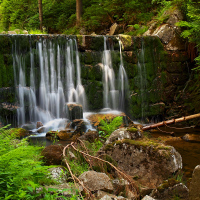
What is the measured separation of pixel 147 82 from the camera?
13117mm

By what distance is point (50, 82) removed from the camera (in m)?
12.0

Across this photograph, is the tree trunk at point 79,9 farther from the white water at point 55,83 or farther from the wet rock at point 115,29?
the white water at point 55,83

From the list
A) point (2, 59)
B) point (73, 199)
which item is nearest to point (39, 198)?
point (73, 199)

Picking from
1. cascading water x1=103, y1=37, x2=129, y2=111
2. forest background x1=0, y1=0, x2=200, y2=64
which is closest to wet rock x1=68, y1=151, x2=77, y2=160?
cascading water x1=103, y1=37, x2=129, y2=111

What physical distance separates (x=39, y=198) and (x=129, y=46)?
11.0 m

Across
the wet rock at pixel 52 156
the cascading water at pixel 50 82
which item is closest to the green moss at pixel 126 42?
the cascading water at pixel 50 82

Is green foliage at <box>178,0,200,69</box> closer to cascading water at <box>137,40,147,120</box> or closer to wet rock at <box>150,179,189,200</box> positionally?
cascading water at <box>137,40,147,120</box>

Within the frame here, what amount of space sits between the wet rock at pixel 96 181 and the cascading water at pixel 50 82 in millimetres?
7391

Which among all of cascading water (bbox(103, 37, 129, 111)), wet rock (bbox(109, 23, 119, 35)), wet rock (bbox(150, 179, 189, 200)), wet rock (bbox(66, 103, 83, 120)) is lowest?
wet rock (bbox(150, 179, 189, 200))

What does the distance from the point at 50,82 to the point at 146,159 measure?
836cm

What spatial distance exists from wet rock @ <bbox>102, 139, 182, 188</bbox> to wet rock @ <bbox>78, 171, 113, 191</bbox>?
1.00m

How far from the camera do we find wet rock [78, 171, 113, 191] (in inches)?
143

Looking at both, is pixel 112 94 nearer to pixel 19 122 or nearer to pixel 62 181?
pixel 19 122

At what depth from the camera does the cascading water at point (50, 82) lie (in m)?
11.4
